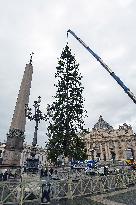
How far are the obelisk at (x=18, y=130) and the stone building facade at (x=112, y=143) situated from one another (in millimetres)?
55100

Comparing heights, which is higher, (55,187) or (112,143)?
(112,143)

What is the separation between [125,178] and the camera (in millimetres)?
19734

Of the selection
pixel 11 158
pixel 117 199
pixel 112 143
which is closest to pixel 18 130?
pixel 11 158

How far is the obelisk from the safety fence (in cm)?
542

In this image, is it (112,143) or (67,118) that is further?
(112,143)

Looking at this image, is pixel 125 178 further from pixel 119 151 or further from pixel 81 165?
pixel 119 151

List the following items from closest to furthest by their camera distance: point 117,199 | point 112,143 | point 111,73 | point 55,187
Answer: point 117,199
point 55,187
point 111,73
point 112,143

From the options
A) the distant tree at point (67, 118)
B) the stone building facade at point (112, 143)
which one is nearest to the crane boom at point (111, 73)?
the distant tree at point (67, 118)

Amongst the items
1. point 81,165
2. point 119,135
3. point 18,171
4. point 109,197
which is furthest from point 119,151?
point 109,197

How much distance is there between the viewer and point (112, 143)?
256ft

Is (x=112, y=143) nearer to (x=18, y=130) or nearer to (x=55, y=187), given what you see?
(x=18, y=130)

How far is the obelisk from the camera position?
1971 centimetres

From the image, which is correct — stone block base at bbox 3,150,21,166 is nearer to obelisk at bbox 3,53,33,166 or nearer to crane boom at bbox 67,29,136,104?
obelisk at bbox 3,53,33,166

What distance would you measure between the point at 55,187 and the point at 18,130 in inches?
320
